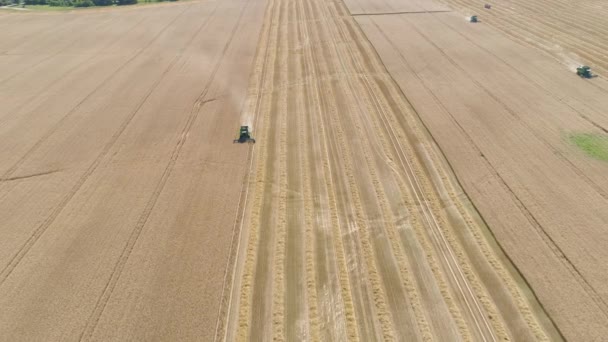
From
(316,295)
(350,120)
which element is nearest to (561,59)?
(350,120)

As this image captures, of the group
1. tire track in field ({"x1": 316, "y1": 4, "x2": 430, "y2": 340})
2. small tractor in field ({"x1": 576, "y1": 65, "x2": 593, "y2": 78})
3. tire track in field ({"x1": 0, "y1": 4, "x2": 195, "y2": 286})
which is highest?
small tractor in field ({"x1": 576, "y1": 65, "x2": 593, "y2": 78})

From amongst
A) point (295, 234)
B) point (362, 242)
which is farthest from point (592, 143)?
point (295, 234)

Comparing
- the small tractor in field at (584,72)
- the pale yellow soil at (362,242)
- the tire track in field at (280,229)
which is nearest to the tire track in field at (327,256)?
the pale yellow soil at (362,242)

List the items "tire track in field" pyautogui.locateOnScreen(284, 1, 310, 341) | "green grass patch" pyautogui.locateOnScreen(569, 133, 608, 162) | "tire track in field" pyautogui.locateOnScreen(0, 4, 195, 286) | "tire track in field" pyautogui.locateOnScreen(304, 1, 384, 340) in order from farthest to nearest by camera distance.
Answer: "green grass patch" pyautogui.locateOnScreen(569, 133, 608, 162) < "tire track in field" pyautogui.locateOnScreen(0, 4, 195, 286) < "tire track in field" pyautogui.locateOnScreen(304, 1, 384, 340) < "tire track in field" pyautogui.locateOnScreen(284, 1, 310, 341)

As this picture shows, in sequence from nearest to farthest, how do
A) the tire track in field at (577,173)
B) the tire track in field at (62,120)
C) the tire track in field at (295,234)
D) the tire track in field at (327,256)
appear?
1. the tire track in field at (327,256)
2. the tire track in field at (295,234)
3. the tire track in field at (577,173)
4. the tire track in field at (62,120)

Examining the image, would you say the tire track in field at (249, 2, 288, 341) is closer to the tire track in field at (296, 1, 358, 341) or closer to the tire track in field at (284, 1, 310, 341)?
the tire track in field at (284, 1, 310, 341)

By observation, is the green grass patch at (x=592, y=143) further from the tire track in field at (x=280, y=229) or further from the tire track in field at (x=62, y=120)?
the tire track in field at (x=62, y=120)

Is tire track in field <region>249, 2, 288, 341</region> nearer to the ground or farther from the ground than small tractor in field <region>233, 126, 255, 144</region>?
nearer to the ground

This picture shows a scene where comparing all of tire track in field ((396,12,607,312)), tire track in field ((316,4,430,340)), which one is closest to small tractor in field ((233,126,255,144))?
tire track in field ((316,4,430,340))

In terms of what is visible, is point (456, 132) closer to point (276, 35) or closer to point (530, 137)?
point (530, 137)
